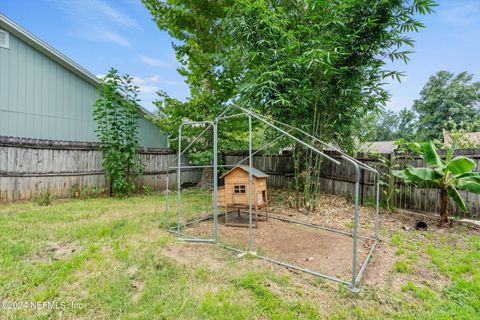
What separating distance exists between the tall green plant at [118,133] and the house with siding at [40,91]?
1442 mm

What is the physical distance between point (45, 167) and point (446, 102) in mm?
25252

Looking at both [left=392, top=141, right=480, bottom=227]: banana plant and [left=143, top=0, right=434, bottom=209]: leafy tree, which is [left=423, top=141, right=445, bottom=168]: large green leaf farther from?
[left=143, top=0, right=434, bottom=209]: leafy tree

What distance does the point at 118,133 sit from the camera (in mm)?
6590

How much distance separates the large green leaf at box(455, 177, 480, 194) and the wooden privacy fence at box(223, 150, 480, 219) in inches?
31.1

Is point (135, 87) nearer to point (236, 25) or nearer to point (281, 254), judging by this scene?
point (236, 25)

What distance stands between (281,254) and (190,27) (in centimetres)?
783

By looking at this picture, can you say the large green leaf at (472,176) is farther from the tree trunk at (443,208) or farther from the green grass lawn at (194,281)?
the green grass lawn at (194,281)

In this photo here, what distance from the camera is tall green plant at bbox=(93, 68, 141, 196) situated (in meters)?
6.27

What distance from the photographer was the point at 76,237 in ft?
11.2

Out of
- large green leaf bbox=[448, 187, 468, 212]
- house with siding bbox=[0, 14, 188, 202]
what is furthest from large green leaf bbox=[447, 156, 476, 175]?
house with siding bbox=[0, 14, 188, 202]

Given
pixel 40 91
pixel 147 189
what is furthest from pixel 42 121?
→ pixel 147 189

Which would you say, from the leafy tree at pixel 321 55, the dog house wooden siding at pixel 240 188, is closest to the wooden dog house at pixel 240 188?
the dog house wooden siding at pixel 240 188

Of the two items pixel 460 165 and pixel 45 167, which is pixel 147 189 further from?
pixel 460 165

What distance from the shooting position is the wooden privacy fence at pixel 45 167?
17.6 ft
